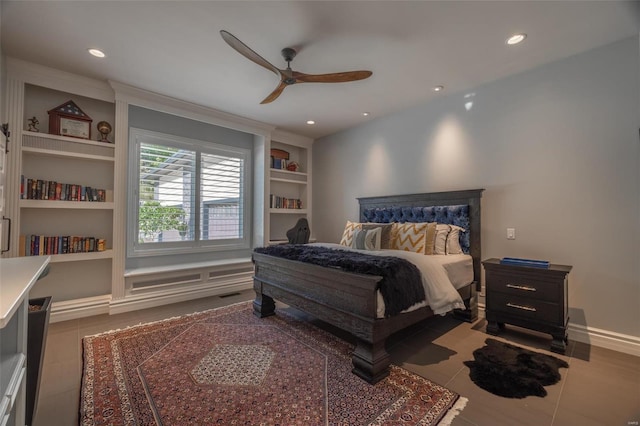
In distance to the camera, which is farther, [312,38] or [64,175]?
[64,175]

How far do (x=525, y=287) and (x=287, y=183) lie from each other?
158 inches

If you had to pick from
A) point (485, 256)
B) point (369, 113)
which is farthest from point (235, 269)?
point (485, 256)

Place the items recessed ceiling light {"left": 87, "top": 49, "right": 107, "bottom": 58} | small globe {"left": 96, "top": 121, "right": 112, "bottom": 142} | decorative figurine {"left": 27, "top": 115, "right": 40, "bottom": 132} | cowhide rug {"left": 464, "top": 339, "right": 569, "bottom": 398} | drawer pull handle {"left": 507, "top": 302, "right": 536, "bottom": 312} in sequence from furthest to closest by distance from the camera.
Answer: small globe {"left": 96, "top": 121, "right": 112, "bottom": 142}, decorative figurine {"left": 27, "top": 115, "right": 40, "bottom": 132}, recessed ceiling light {"left": 87, "top": 49, "right": 107, "bottom": 58}, drawer pull handle {"left": 507, "top": 302, "right": 536, "bottom": 312}, cowhide rug {"left": 464, "top": 339, "right": 569, "bottom": 398}

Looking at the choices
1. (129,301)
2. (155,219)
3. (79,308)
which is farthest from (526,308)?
(79,308)

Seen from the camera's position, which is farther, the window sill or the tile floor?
the window sill

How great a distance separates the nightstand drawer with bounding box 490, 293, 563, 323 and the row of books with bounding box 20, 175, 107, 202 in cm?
443

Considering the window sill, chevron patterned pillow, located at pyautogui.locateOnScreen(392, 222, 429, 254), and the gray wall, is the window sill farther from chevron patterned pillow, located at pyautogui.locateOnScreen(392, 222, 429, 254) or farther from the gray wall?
the gray wall

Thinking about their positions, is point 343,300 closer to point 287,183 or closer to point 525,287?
point 525,287

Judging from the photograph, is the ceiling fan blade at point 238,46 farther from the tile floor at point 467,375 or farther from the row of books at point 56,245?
the row of books at point 56,245

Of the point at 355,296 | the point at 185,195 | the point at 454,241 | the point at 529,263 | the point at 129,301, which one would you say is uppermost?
the point at 185,195

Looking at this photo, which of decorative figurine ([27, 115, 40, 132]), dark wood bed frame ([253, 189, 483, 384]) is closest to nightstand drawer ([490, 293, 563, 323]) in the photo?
dark wood bed frame ([253, 189, 483, 384])

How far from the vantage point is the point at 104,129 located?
10.9 feet

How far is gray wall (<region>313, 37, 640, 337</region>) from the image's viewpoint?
7.94 ft

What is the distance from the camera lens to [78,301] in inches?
124
